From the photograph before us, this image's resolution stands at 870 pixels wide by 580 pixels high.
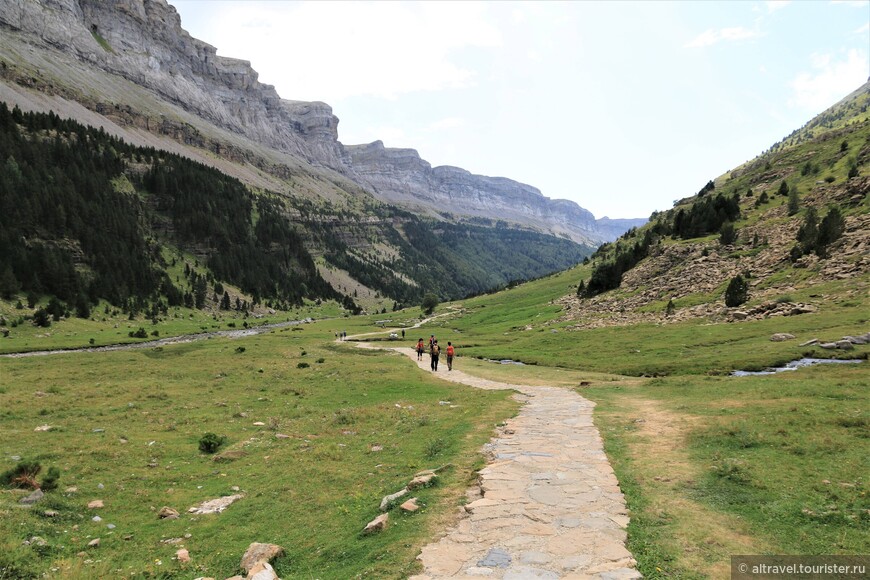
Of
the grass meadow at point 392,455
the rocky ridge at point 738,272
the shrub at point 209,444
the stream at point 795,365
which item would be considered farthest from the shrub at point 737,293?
the shrub at point 209,444

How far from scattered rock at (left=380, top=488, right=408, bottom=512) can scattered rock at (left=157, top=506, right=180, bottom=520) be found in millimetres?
7100

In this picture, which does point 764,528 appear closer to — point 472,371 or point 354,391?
point 354,391

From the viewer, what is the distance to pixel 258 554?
408 inches

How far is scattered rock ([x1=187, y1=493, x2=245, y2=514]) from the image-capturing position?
14.5 m

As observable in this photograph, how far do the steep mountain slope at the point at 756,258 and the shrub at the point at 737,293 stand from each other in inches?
14.4

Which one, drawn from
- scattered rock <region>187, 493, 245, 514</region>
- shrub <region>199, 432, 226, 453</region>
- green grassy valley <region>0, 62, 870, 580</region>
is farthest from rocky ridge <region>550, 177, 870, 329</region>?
scattered rock <region>187, 493, 245, 514</region>

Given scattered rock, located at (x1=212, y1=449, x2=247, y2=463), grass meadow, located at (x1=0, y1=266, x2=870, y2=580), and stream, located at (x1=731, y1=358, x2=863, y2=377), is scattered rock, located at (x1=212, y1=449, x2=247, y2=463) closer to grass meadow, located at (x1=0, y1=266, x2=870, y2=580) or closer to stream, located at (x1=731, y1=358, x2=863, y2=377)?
grass meadow, located at (x1=0, y1=266, x2=870, y2=580)

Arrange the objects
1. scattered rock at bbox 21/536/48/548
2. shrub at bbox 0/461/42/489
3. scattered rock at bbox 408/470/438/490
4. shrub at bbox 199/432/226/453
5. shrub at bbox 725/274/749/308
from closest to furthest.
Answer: scattered rock at bbox 21/536/48/548 → scattered rock at bbox 408/470/438/490 → shrub at bbox 0/461/42/489 → shrub at bbox 199/432/226/453 → shrub at bbox 725/274/749/308

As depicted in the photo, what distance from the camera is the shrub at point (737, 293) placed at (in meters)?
50.1

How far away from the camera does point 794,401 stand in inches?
783

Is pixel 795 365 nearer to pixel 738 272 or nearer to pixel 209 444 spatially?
pixel 738 272

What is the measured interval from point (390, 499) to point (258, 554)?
3.63m

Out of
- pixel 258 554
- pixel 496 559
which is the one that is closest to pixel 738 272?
pixel 496 559

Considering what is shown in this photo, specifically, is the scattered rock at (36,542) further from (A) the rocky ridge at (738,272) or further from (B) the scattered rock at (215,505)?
(A) the rocky ridge at (738,272)
